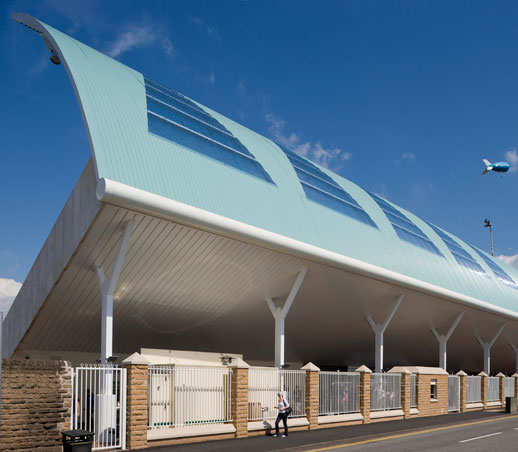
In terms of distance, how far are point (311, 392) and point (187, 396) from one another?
5.80 meters

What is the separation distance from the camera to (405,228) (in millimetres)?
39406

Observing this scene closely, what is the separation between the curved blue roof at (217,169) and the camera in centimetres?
1975

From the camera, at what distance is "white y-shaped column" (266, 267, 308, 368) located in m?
25.6

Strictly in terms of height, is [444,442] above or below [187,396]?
below

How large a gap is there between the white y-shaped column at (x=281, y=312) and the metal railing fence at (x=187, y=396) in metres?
5.91

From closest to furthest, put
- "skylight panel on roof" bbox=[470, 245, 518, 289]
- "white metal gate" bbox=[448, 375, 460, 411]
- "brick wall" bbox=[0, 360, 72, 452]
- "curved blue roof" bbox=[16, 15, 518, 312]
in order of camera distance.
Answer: "brick wall" bbox=[0, 360, 72, 452], "curved blue roof" bbox=[16, 15, 518, 312], "white metal gate" bbox=[448, 375, 460, 411], "skylight panel on roof" bbox=[470, 245, 518, 289]

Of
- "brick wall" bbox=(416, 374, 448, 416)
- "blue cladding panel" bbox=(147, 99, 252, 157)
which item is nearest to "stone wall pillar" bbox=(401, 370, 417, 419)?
"brick wall" bbox=(416, 374, 448, 416)

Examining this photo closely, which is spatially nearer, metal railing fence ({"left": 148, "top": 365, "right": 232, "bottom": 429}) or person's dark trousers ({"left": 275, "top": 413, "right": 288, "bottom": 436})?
metal railing fence ({"left": 148, "top": 365, "right": 232, "bottom": 429})

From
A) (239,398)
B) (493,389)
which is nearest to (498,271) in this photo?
(493,389)

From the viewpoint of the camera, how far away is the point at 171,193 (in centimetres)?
2009

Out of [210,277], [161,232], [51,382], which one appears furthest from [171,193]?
[51,382]

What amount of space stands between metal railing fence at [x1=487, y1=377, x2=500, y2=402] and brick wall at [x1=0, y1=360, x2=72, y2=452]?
31901mm

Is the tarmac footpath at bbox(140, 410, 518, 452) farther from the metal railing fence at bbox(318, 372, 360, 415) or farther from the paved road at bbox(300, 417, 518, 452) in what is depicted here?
the metal railing fence at bbox(318, 372, 360, 415)

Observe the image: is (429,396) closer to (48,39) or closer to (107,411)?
(107,411)
